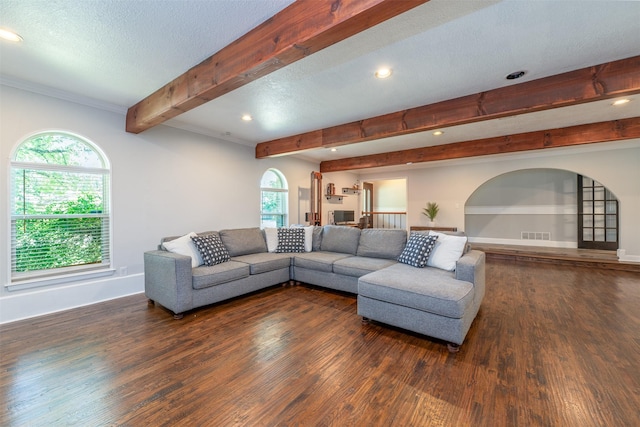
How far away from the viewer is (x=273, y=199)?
5887 millimetres

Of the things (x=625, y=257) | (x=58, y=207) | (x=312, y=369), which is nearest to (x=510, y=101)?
(x=312, y=369)

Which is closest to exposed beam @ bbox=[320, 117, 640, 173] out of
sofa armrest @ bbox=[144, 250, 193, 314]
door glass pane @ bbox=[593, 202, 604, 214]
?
door glass pane @ bbox=[593, 202, 604, 214]

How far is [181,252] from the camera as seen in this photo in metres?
3.21

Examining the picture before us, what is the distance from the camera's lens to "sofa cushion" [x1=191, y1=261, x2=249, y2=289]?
116 inches

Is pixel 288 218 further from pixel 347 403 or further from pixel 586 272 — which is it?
pixel 586 272

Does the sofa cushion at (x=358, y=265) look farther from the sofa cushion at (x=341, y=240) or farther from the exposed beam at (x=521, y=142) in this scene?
the exposed beam at (x=521, y=142)

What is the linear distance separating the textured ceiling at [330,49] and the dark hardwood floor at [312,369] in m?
2.48

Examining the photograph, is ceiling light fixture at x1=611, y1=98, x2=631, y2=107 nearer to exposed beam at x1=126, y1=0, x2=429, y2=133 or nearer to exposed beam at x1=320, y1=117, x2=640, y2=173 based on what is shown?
exposed beam at x1=320, y1=117, x2=640, y2=173

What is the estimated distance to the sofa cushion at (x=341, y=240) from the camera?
4.12 m

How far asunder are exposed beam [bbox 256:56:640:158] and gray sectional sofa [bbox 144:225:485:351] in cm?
151

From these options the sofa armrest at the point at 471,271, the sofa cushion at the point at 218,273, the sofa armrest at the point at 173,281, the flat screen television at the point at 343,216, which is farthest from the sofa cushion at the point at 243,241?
the flat screen television at the point at 343,216

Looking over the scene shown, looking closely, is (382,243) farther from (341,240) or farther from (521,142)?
(521,142)

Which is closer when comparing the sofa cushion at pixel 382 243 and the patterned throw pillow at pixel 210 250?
the patterned throw pillow at pixel 210 250

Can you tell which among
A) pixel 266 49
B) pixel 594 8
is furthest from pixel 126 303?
pixel 594 8
